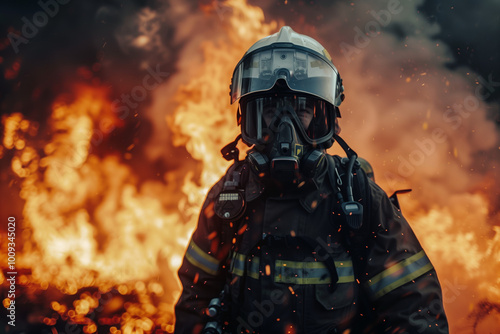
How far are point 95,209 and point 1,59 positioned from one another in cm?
395

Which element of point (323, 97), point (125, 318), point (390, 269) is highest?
point (323, 97)

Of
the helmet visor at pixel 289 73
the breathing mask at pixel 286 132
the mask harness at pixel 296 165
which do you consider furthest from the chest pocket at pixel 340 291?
the helmet visor at pixel 289 73

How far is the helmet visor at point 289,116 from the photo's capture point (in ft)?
6.93

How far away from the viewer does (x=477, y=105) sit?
198 inches

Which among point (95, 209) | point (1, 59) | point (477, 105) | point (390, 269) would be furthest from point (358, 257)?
point (1, 59)

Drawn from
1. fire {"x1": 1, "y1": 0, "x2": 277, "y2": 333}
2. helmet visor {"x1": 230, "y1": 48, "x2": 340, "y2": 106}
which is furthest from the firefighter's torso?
fire {"x1": 1, "y1": 0, "x2": 277, "y2": 333}

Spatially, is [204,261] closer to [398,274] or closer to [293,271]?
[293,271]

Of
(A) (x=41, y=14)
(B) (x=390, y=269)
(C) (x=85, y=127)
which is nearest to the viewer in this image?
(B) (x=390, y=269)

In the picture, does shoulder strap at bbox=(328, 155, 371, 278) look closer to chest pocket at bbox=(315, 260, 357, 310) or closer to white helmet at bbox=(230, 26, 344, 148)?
chest pocket at bbox=(315, 260, 357, 310)

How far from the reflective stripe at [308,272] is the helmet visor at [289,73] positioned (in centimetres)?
128

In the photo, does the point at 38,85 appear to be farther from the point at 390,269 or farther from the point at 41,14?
the point at 390,269

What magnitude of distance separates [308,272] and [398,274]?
1.79ft

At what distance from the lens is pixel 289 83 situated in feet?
7.14

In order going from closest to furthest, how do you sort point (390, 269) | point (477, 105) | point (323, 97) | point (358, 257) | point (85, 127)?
point (390, 269) → point (358, 257) → point (323, 97) → point (477, 105) → point (85, 127)
